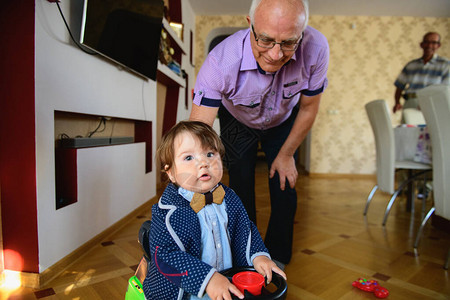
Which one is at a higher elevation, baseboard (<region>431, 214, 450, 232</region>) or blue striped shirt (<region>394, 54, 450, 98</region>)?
blue striped shirt (<region>394, 54, 450, 98</region>)

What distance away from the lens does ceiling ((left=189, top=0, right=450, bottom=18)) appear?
450cm

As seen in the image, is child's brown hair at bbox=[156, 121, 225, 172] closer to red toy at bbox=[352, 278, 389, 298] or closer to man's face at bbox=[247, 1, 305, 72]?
man's face at bbox=[247, 1, 305, 72]

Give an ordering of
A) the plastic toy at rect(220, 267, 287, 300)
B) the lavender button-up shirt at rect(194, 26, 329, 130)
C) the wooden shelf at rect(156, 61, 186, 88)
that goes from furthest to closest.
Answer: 1. the wooden shelf at rect(156, 61, 186, 88)
2. the lavender button-up shirt at rect(194, 26, 329, 130)
3. the plastic toy at rect(220, 267, 287, 300)

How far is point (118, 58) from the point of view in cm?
180

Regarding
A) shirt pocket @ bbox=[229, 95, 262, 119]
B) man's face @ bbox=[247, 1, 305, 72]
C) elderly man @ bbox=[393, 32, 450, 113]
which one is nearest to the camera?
man's face @ bbox=[247, 1, 305, 72]

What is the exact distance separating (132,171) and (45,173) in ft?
2.99

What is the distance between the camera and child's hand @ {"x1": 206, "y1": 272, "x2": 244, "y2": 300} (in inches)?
24.2

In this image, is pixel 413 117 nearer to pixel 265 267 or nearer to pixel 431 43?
pixel 431 43

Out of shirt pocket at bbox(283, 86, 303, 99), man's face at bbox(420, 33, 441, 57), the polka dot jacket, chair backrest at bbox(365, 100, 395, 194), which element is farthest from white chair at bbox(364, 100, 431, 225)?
the polka dot jacket

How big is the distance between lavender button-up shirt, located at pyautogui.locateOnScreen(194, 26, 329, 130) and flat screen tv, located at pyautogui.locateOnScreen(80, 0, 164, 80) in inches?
28.6

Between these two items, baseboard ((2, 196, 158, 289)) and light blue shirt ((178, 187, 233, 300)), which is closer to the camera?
light blue shirt ((178, 187, 233, 300))

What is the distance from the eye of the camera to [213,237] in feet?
2.53

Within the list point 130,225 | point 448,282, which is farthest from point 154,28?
point 448,282

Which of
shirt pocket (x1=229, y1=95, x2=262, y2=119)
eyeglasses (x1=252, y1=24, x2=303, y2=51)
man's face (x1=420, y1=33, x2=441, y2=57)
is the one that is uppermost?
man's face (x1=420, y1=33, x2=441, y2=57)
